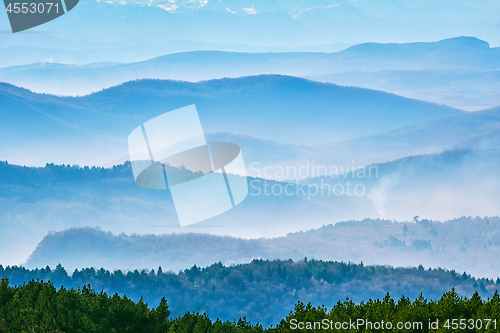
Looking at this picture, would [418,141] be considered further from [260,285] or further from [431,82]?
[260,285]

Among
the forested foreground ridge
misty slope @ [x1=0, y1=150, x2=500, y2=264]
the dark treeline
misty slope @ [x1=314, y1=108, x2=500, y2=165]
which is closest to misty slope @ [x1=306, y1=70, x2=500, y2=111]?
misty slope @ [x1=314, y1=108, x2=500, y2=165]

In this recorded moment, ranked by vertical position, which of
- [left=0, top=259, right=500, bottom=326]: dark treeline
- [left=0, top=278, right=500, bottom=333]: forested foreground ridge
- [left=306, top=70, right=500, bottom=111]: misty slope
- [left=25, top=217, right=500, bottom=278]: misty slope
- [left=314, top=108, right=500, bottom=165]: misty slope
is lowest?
[left=314, top=108, right=500, bottom=165]: misty slope

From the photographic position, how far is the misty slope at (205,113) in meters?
88.8

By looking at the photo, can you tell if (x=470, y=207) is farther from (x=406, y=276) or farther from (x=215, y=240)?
(x=406, y=276)

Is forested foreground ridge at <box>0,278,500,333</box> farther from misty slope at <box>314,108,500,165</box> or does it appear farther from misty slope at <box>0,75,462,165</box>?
misty slope at <box>314,108,500,165</box>

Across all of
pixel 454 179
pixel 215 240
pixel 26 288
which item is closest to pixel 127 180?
pixel 215 240

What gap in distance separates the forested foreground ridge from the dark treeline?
37.7 ft

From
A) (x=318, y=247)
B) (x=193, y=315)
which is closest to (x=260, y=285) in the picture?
(x=193, y=315)

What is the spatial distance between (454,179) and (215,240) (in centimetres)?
4821

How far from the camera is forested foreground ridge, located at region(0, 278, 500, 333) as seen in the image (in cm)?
851

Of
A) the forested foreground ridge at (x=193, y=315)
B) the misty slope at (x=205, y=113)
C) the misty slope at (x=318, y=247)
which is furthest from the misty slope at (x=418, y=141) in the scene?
the forested foreground ridge at (x=193, y=315)

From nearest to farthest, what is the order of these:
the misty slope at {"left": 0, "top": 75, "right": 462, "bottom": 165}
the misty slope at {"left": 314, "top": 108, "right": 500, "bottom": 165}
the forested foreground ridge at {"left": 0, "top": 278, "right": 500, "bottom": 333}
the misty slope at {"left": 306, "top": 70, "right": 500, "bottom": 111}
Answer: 1. the forested foreground ridge at {"left": 0, "top": 278, "right": 500, "bottom": 333}
2. the misty slope at {"left": 0, "top": 75, "right": 462, "bottom": 165}
3. the misty slope at {"left": 314, "top": 108, "right": 500, "bottom": 165}
4. the misty slope at {"left": 306, "top": 70, "right": 500, "bottom": 111}

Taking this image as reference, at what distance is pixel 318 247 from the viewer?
46.9 meters

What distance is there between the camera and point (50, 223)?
194 ft
